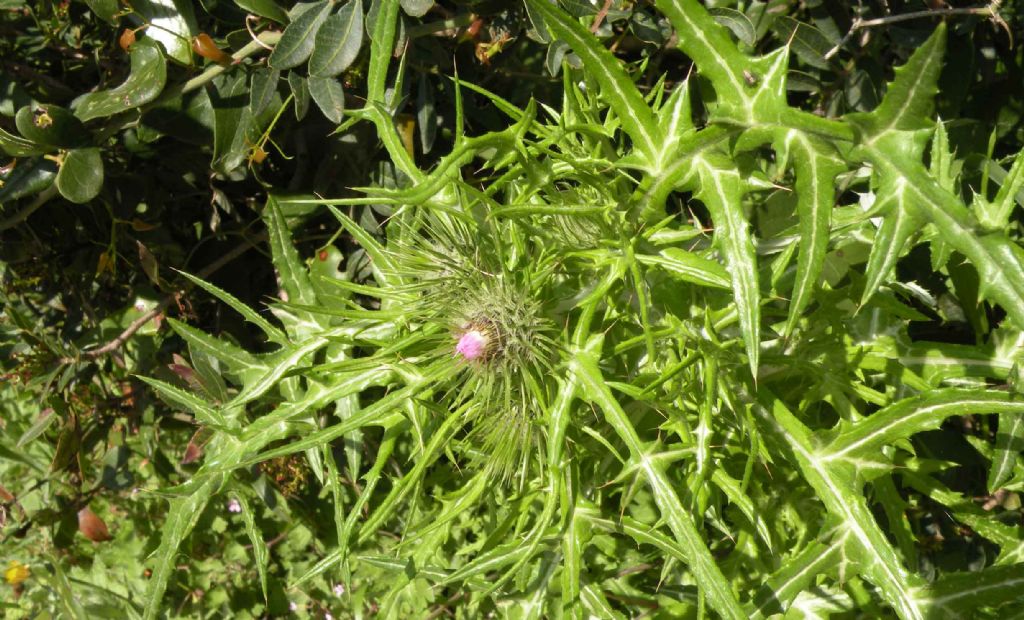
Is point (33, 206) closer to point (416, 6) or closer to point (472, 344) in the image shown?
point (416, 6)

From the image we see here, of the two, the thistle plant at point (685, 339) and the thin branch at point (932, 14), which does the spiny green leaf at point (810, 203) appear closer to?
the thistle plant at point (685, 339)

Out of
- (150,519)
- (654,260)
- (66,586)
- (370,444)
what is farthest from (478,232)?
(150,519)

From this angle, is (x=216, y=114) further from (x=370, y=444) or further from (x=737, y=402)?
(x=737, y=402)

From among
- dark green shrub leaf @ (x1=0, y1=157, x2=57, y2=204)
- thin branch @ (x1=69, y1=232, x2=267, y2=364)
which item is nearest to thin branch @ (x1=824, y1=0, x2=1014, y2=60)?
thin branch @ (x1=69, y1=232, x2=267, y2=364)

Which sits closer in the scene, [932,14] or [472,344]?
[472,344]

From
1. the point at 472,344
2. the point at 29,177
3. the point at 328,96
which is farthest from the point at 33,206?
the point at 472,344

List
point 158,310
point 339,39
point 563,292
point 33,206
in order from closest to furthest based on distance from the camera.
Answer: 1. point 563,292
2. point 339,39
3. point 33,206
4. point 158,310
